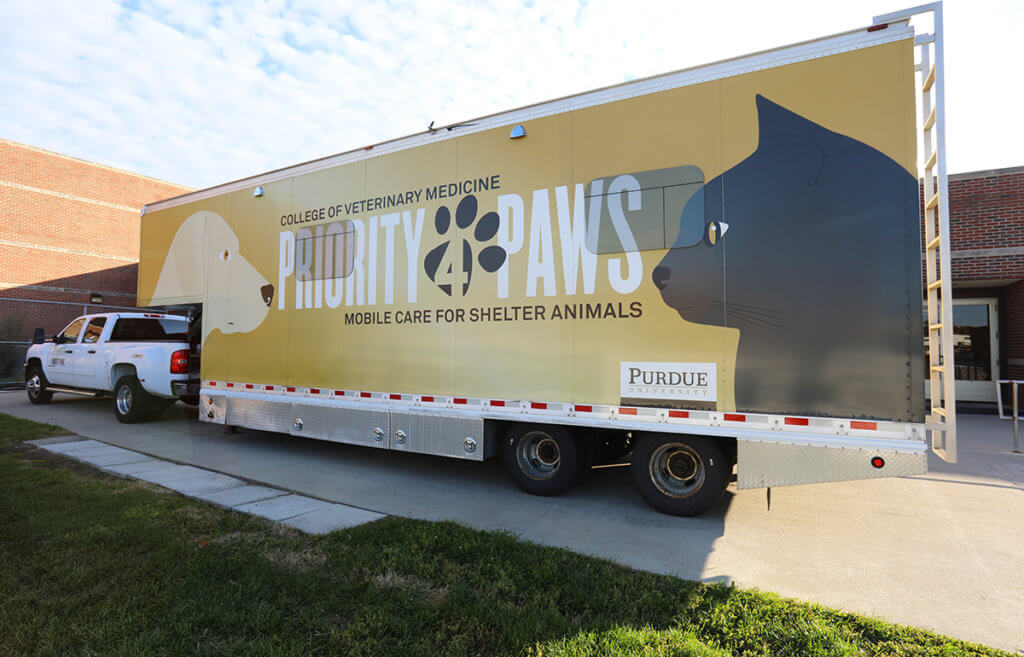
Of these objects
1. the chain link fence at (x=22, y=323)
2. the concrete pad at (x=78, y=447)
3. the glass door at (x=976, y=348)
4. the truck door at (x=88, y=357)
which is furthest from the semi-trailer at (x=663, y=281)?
the chain link fence at (x=22, y=323)

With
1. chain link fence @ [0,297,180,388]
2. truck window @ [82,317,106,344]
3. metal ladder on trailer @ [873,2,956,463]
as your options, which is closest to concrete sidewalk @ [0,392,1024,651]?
metal ladder on trailer @ [873,2,956,463]

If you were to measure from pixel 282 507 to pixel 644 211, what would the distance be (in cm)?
458

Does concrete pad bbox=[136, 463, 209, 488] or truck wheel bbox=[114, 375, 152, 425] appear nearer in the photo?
concrete pad bbox=[136, 463, 209, 488]

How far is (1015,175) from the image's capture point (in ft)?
39.5

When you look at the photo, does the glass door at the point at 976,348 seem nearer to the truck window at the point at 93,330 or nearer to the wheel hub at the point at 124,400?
the wheel hub at the point at 124,400

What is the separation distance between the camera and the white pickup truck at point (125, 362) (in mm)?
9875

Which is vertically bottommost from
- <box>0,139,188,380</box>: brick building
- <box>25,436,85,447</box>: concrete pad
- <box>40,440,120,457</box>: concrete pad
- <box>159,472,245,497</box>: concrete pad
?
<box>159,472,245,497</box>: concrete pad

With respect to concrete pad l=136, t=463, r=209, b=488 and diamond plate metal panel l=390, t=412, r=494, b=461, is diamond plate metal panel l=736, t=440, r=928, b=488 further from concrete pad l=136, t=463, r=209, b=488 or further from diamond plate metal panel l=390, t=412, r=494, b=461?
concrete pad l=136, t=463, r=209, b=488

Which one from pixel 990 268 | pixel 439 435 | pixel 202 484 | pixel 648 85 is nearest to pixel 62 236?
pixel 202 484

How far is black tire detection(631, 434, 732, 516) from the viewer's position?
4.95 metres

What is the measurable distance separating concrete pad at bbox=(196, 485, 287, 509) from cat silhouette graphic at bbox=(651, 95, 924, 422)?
4642 millimetres

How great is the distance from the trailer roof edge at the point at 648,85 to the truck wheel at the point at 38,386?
9898mm

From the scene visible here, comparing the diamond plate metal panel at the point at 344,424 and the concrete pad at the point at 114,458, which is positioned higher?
the diamond plate metal panel at the point at 344,424

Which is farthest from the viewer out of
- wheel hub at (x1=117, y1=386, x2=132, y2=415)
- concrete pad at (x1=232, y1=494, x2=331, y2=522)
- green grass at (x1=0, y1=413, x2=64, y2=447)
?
wheel hub at (x1=117, y1=386, x2=132, y2=415)
